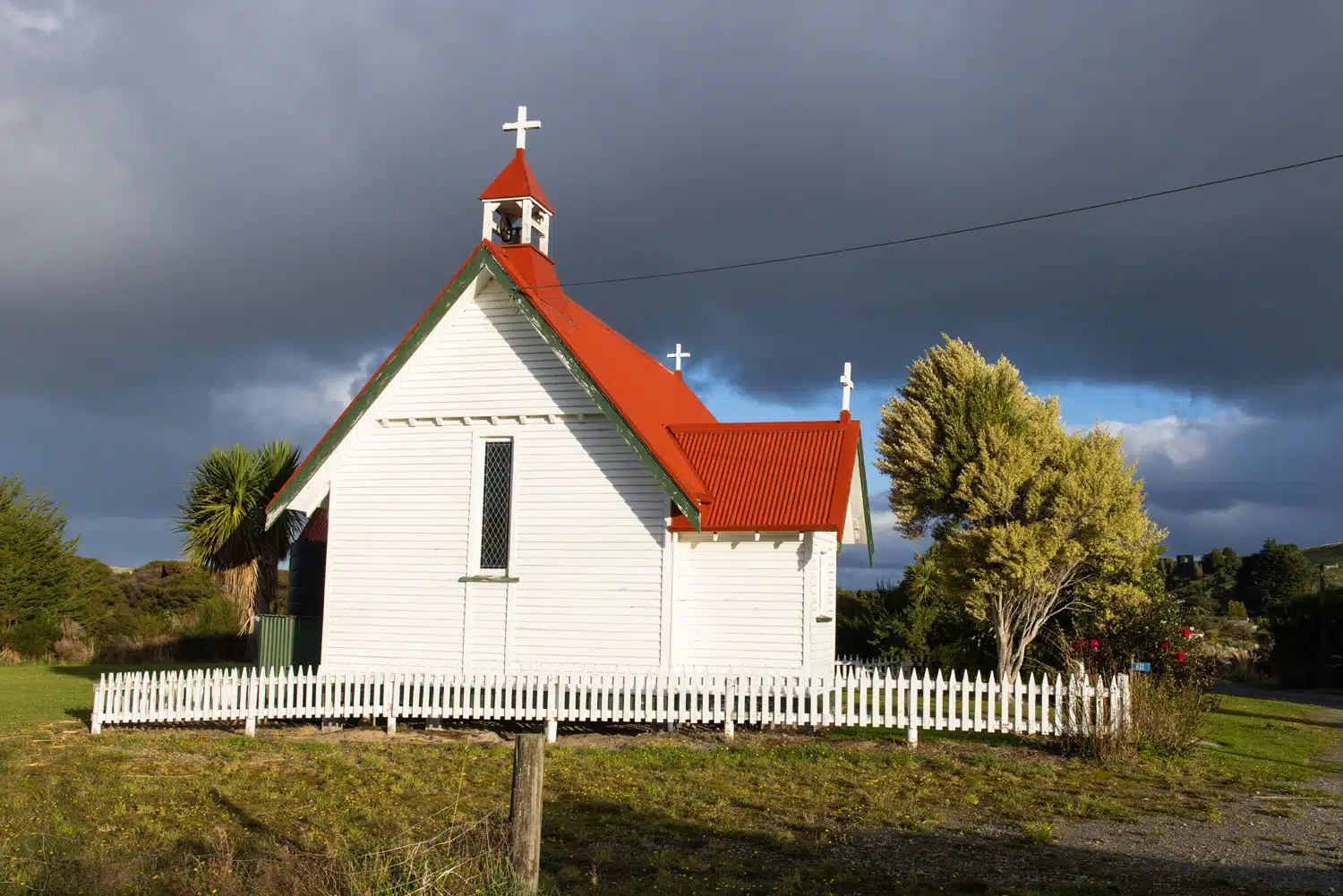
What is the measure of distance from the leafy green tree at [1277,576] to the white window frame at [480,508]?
53.5 metres

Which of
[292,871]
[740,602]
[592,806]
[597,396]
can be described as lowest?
[592,806]

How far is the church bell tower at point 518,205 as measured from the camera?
21.0 m

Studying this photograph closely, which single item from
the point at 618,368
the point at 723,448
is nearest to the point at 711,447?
the point at 723,448

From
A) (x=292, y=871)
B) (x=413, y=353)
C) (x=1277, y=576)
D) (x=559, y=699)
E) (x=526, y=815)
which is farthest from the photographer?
(x=1277, y=576)

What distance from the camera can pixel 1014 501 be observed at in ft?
79.2

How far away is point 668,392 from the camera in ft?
76.6

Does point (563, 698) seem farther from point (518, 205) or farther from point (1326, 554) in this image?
point (1326, 554)

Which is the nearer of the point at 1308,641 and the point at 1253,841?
the point at 1253,841

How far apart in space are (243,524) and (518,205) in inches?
520

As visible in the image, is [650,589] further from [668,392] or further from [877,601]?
[877,601]

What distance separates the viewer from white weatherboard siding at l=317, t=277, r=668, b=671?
1814 cm

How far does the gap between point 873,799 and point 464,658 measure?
349 inches

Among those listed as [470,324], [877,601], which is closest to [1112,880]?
[470,324]

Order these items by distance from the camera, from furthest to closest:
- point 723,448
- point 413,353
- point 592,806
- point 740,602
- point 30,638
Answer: point 30,638, point 723,448, point 413,353, point 740,602, point 592,806
